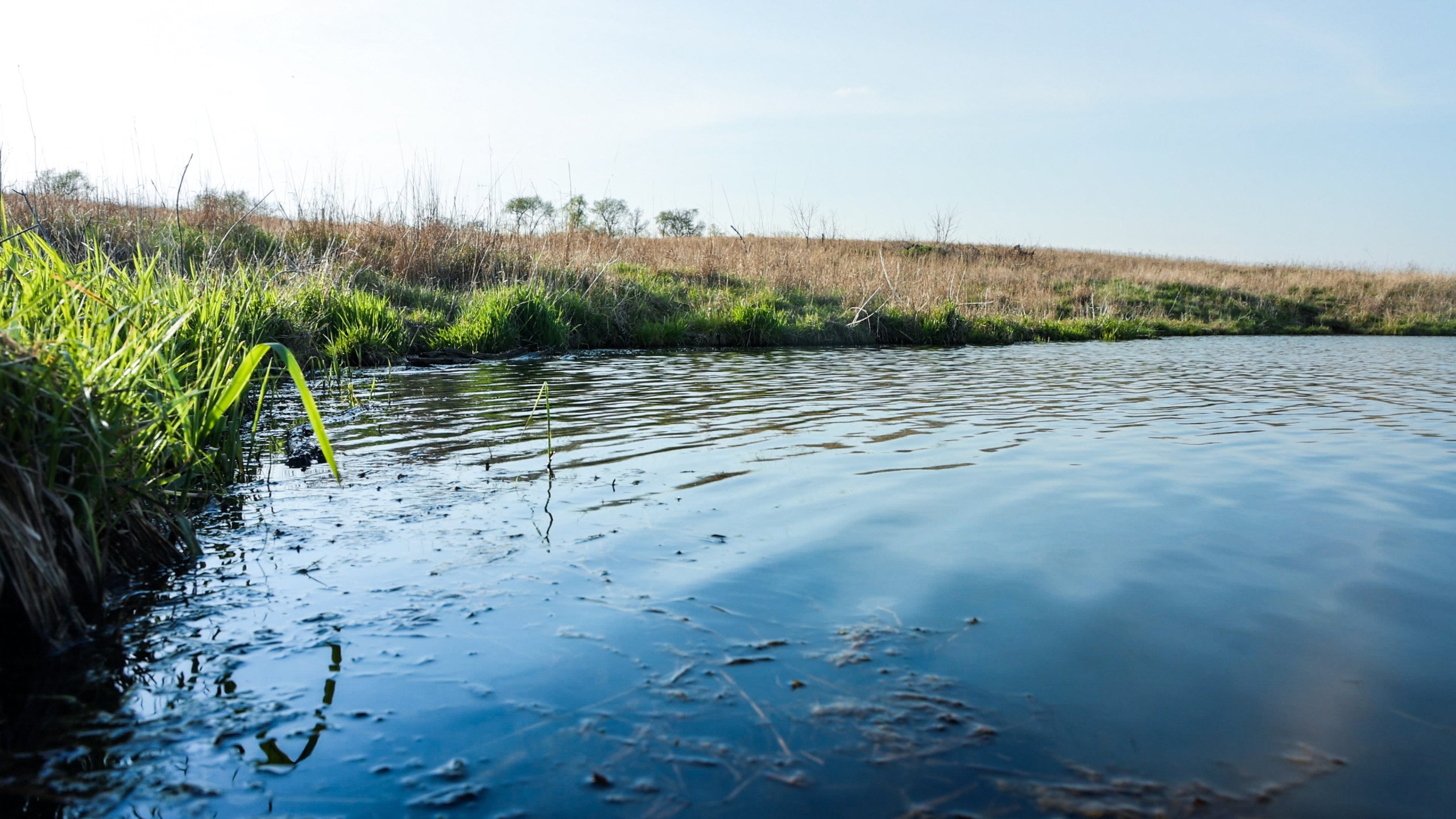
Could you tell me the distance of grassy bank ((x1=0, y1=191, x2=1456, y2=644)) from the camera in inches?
103

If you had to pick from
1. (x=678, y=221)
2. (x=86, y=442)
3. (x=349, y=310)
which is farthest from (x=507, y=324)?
(x=678, y=221)

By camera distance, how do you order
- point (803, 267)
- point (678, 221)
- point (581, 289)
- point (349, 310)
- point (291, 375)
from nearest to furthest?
point (291, 375) → point (349, 310) → point (581, 289) → point (803, 267) → point (678, 221)

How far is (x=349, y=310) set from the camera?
1085 cm

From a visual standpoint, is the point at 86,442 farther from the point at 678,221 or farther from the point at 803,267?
the point at 678,221

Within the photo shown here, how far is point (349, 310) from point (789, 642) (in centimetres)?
989

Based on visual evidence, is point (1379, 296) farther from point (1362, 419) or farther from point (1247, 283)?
point (1362, 419)

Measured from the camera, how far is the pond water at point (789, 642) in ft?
6.07

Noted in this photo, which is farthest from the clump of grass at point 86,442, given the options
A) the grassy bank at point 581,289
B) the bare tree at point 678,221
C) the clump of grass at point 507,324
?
the bare tree at point 678,221

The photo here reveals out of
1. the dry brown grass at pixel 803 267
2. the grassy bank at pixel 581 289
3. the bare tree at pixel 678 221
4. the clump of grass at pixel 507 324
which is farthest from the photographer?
the bare tree at pixel 678 221

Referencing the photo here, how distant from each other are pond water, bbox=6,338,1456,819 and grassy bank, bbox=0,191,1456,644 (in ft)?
1.24

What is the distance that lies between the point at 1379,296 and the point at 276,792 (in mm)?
41341

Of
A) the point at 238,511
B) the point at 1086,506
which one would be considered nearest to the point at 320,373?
the point at 238,511

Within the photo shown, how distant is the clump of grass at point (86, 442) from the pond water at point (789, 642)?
216mm

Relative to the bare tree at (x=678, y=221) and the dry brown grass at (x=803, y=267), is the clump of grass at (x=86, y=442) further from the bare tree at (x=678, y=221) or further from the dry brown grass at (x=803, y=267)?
the bare tree at (x=678, y=221)
